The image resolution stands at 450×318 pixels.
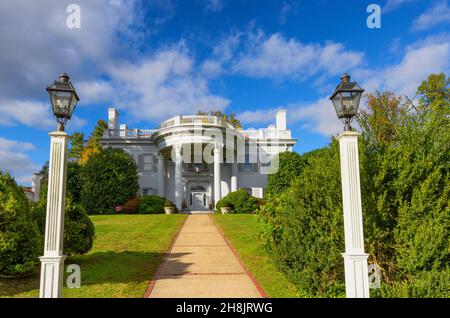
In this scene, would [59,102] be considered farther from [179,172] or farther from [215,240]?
[179,172]

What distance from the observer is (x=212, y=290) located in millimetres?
6129

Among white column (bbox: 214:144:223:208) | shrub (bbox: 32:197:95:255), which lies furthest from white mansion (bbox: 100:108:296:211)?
shrub (bbox: 32:197:95:255)

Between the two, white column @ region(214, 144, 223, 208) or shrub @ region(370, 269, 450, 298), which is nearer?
shrub @ region(370, 269, 450, 298)

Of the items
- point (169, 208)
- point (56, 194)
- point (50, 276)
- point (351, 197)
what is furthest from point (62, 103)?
point (169, 208)

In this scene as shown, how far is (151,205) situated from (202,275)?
2086 cm

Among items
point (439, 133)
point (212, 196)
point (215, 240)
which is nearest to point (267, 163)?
point (212, 196)

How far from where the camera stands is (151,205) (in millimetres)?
27188

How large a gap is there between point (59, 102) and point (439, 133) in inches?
298

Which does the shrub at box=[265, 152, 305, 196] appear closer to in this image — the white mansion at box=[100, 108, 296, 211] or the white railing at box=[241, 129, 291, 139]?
the white mansion at box=[100, 108, 296, 211]

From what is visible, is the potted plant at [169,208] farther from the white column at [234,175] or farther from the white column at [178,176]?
the white column at [234,175]

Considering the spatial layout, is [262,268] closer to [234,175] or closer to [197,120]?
[197,120]

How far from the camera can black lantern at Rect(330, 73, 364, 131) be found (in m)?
5.21

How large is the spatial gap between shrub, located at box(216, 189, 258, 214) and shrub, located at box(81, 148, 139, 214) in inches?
335

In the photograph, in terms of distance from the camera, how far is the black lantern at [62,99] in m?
5.10
